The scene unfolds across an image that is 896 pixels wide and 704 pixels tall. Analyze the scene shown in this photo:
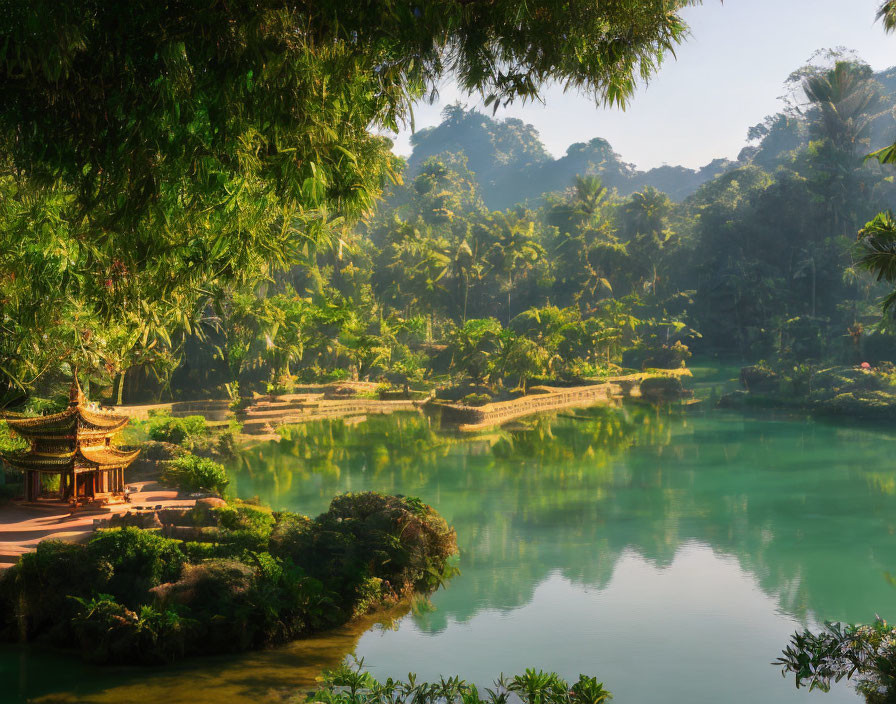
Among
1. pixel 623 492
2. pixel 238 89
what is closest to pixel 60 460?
pixel 238 89

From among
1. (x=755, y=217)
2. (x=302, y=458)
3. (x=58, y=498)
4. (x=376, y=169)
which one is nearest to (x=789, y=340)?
(x=755, y=217)

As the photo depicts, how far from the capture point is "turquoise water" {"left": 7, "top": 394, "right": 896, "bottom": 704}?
9.16 meters

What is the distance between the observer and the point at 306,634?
10.2 metres

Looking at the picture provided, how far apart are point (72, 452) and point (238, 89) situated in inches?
461

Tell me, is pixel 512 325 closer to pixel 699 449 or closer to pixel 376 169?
pixel 699 449

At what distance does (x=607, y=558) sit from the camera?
14.2 meters

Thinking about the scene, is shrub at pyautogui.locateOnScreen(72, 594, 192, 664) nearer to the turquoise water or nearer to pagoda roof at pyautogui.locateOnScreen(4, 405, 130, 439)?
the turquoise water

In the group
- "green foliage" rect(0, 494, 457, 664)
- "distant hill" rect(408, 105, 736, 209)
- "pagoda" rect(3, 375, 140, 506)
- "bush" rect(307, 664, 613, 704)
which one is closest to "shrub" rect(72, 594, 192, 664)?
"green foliage" rect(0, 494, 457, 664)

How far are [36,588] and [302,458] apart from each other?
13.8 metres

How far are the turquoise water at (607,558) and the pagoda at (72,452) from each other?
4.19m

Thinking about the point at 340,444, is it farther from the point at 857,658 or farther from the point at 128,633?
the point at 857,658

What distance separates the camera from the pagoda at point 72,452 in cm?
1381

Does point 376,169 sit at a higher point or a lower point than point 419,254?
lower

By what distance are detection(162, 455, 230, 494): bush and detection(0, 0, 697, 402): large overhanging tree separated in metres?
11.8
